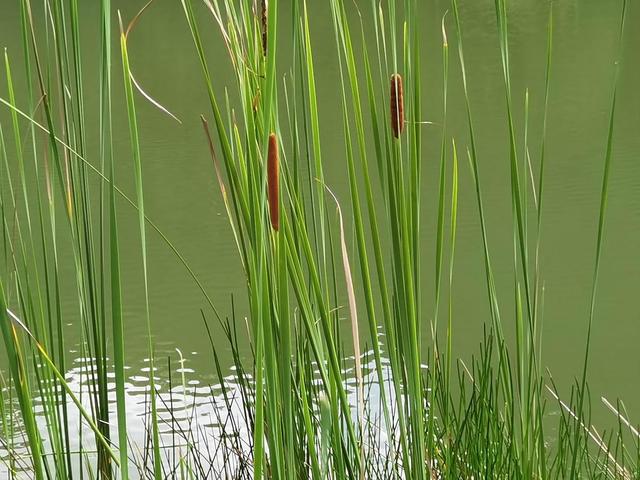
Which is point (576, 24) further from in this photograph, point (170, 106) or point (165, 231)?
point (165, 231)

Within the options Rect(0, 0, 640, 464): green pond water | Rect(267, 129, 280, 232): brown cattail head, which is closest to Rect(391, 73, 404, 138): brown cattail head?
Rect(267, 129, 280, 232): brown cattail head

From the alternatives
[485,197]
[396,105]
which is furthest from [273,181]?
[485,197]

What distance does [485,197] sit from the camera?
14.6 ft

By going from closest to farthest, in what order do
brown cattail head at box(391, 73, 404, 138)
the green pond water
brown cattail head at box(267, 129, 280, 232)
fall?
brown cattail head at box(267, 129, 280, 232), brown cattail head at box(391, 73, 404, 138), the green pond water

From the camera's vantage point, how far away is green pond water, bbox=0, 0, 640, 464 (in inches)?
117

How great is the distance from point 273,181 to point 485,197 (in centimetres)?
409

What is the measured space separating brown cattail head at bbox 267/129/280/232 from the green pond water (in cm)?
138

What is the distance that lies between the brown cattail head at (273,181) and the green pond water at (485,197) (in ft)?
4.52

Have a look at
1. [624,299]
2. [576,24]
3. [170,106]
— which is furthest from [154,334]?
[576,24]

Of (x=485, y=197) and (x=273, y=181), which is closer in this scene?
(x=273, y=181)

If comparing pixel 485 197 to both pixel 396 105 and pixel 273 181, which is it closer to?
pixel 396 105

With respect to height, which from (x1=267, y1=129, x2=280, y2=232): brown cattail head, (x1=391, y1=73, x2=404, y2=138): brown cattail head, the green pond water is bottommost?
the green pond water

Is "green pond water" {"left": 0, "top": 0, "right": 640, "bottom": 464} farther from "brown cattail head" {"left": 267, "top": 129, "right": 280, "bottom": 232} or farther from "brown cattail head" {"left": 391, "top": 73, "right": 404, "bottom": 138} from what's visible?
"brown cattail head" {"left": 267, "top": 129, "right": 280, "bottom": 232}

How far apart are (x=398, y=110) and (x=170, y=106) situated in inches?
273
